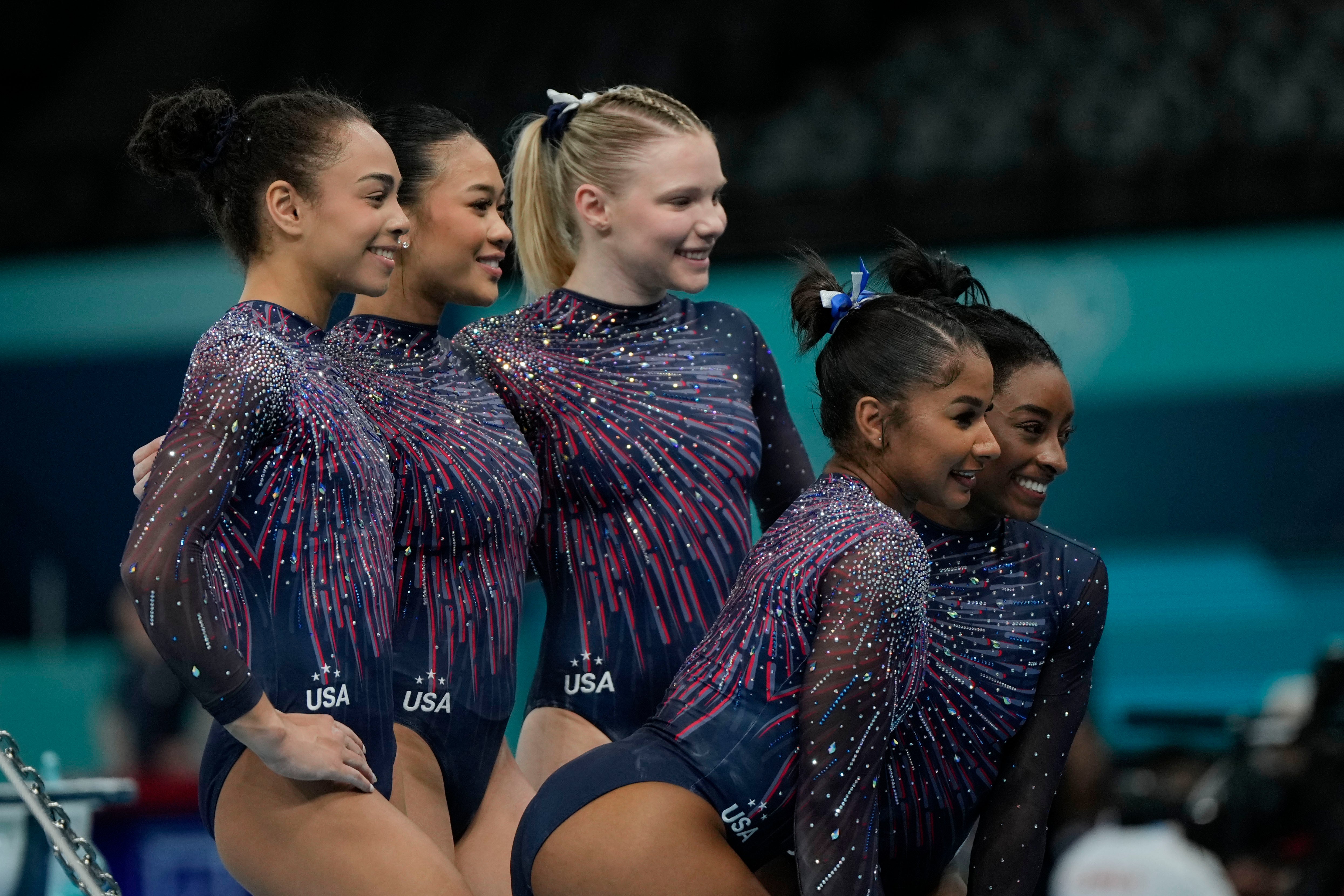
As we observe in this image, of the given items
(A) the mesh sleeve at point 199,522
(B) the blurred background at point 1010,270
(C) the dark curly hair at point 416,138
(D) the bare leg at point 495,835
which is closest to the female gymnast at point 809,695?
(D) the bare leg at point 495,835

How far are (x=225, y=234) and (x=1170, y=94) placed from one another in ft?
20.4

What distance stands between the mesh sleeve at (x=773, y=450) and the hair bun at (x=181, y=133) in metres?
0.95

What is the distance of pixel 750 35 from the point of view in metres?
→ 8.42

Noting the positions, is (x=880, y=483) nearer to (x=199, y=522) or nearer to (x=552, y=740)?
(x=552, y=740)

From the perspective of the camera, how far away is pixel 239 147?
6.59ft

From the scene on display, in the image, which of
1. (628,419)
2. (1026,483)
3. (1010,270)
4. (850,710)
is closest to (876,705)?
(850,710)

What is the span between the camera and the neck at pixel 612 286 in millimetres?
2477

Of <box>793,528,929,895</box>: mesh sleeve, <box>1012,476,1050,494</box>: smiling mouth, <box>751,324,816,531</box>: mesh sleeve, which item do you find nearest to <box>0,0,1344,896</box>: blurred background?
<box>751,324,816,531</box>: mesh sleeve

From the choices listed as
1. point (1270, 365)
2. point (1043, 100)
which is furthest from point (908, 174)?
point (1270, 365)

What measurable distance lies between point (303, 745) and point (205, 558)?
246 millimetres

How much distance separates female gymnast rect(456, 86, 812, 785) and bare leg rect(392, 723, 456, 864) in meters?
0.27

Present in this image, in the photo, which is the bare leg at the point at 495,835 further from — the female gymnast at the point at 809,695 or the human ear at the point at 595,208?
the human ear at the point at 595,208

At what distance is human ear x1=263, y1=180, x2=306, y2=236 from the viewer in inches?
77.7

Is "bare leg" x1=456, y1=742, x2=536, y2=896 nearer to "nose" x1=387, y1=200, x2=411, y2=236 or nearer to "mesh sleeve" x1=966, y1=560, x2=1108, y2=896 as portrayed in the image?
"mesh sleeve" x1=966, y1=560, x2=1108, y2=896
